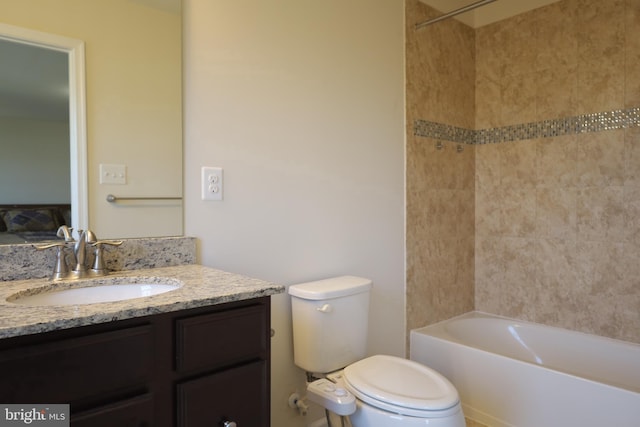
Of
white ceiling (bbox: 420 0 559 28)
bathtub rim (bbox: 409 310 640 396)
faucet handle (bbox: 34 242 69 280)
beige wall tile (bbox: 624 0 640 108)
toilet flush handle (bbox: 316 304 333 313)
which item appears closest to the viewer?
faucet handle (bbox: 34 242 69 280)

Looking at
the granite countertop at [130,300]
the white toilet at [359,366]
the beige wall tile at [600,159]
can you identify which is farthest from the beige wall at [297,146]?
the beige wall tile at [600,159]

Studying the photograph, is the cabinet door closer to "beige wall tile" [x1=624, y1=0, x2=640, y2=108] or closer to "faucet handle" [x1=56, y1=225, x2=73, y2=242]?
"faucet handle" [x1=56, y1=225, x2=73, y2=242]

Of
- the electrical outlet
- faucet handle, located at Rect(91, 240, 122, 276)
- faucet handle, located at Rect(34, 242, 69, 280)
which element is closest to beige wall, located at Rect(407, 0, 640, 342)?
the electrical outlet

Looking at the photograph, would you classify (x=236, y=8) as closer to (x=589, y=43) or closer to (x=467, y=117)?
(x=467, y=117)

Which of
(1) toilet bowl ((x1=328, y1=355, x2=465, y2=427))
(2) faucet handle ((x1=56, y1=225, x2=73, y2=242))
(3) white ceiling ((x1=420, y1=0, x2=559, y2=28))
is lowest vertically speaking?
(1) toilet bowl ((x1=328, y1=355, x2=465, y2=427))

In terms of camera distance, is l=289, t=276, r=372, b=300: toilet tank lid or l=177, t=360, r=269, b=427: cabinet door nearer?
l=177, t=360, r=269, b=427: cabinet door

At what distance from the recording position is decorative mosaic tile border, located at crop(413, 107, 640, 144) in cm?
220

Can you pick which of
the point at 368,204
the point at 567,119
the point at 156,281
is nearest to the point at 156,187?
the point at 156,281

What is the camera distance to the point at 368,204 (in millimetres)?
2160

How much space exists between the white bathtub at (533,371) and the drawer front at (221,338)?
145cm

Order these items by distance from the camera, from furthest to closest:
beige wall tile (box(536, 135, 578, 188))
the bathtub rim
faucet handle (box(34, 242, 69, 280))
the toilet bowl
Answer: beige wall tile (box(536, 135, 578, 188)) < the bathtub rim < the toilet bowl < faucet handle (box(34, 242, 69, 280))

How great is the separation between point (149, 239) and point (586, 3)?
2.58m

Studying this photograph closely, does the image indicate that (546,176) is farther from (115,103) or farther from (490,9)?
(115,103)

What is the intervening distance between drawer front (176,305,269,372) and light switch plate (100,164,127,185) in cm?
68
